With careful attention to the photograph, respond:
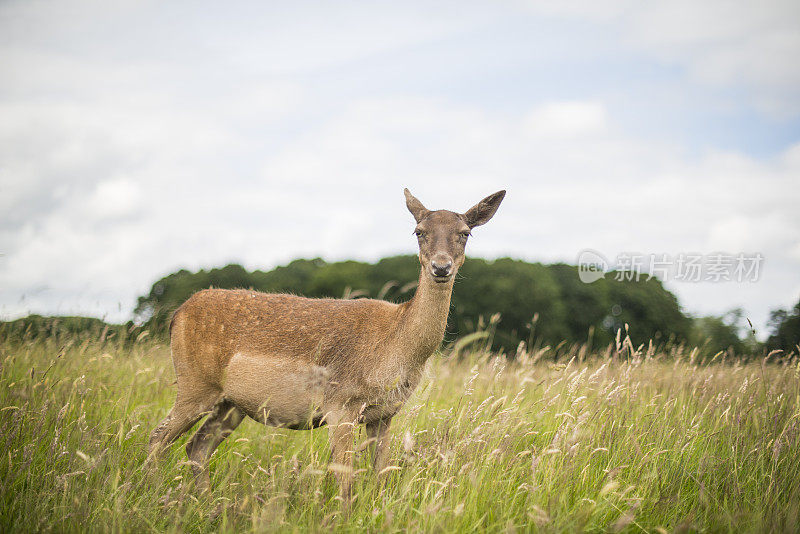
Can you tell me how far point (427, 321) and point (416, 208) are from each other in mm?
1256

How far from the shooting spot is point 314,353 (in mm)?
4832

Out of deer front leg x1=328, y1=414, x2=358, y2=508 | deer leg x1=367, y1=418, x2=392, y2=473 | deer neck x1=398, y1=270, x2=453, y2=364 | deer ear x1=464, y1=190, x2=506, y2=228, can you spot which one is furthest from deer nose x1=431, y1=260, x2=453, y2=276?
deer leg x1=367, y1=418, x2=392, y2=473

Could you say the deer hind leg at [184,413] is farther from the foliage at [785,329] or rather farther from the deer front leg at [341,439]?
the foliage at [785,329]

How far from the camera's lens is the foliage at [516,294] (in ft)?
62.8

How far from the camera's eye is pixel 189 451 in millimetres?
5328

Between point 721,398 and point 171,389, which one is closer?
point 721,398

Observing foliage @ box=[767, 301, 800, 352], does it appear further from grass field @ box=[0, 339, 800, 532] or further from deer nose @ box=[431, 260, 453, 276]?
deer nose @ box=[431, 260, 453, 276]

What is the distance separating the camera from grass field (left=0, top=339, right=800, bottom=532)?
3.27 m

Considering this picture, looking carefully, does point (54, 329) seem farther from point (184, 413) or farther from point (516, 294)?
point (516, 294)

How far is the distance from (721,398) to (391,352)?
329 centimetres

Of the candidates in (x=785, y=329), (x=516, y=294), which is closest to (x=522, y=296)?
(x=516, y=294)

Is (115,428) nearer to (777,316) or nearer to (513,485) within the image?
(513,485)

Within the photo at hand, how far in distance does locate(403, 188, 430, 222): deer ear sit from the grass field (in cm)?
147

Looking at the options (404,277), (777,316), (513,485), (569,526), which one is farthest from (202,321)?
(404,277)
